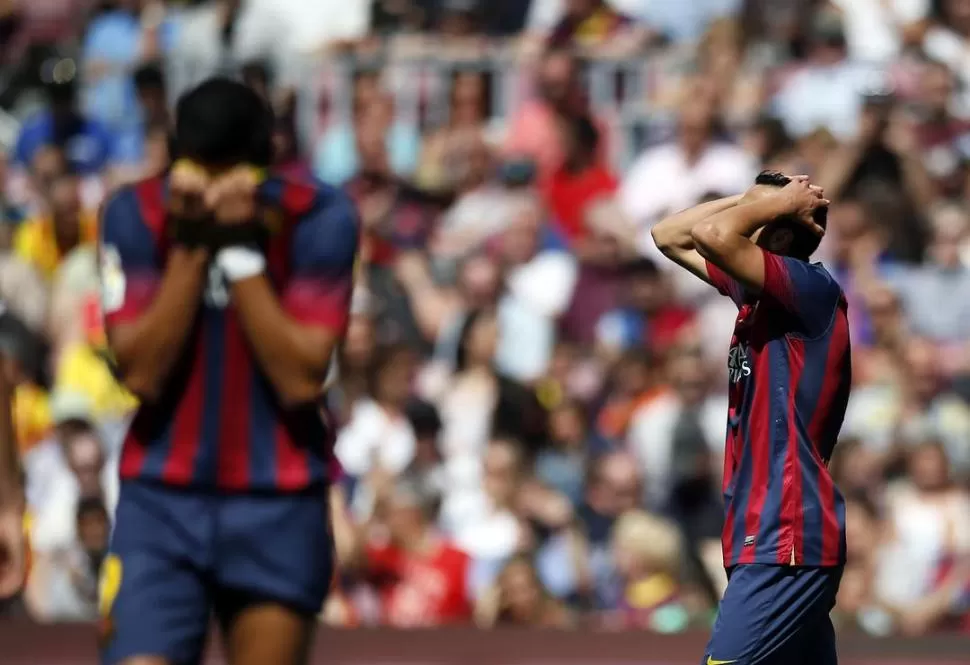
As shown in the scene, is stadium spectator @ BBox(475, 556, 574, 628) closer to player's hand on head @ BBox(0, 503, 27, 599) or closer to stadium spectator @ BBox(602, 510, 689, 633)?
stadium spectator @ BBox(602, 510, 689, 633)

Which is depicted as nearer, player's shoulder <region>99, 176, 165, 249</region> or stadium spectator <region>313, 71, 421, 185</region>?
player's shoulder <region>99, 176, 165, 249</region>

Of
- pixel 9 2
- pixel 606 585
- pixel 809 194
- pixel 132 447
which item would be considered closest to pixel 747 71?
pixel 606 585

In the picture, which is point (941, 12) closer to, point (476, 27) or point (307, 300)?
point (476, 27)

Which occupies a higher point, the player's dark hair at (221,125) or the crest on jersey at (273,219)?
the player's dark hair at (221,125)

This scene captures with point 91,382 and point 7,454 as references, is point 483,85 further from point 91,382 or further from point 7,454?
point 7,454

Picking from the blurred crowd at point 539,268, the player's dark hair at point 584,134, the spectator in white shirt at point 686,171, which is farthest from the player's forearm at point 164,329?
the player's dark hair at point 584,134

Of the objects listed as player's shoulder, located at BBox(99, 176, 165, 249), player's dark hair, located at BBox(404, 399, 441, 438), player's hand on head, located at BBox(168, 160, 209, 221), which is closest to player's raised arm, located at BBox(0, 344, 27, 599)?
player's shoulder, located at BBox(99, 176, 165, 249)

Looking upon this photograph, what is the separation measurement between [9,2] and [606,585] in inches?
269

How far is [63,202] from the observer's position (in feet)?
36.9

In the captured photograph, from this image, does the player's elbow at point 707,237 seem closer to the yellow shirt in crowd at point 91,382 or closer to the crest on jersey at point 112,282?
the crest on jersey at point 112,282

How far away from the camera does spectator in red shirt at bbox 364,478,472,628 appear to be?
920 centimetres

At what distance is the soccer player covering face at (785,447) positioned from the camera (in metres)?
4.67

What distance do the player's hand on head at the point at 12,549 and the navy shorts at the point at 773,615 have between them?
1.77 meters

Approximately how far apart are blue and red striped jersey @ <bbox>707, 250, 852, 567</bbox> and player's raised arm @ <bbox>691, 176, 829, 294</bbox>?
0.27 ft
